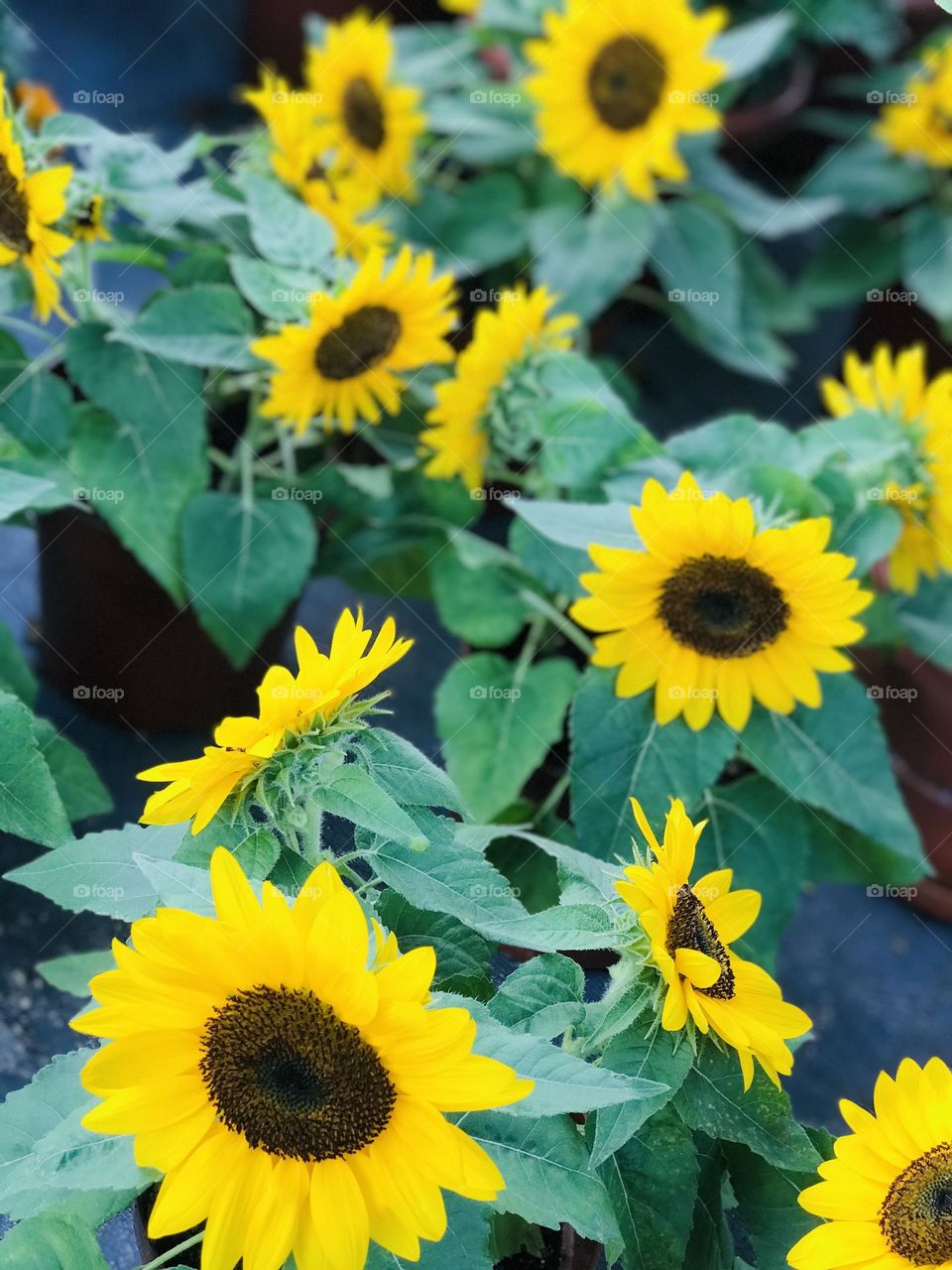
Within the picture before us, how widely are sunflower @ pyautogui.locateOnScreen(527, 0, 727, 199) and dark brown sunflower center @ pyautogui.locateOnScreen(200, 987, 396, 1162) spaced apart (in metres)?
1.05

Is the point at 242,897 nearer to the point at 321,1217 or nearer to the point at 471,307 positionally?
the point at 321,1217

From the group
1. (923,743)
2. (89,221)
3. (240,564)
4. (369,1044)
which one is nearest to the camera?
(369,1044)

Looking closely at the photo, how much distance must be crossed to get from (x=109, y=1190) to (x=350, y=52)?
3.48ft

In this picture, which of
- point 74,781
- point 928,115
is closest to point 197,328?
point 74,781

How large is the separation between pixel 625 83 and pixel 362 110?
0.24m

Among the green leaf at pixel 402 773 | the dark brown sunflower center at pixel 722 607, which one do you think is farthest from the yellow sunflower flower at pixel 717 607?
the green leaf at pixel 402 773

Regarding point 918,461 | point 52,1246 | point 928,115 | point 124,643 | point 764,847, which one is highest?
point 928,115

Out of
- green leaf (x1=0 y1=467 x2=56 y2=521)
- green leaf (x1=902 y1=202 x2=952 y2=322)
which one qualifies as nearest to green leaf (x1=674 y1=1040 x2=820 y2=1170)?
green leaf (x1=0 y1=467 x2=56 y2=521)

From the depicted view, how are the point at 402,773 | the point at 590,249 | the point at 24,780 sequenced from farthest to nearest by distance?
1. the point at 590,249
2. the point at 24,780
3. the point at 402,773

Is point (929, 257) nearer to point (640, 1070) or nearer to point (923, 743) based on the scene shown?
point (923, 743)

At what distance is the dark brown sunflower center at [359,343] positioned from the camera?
1015mm

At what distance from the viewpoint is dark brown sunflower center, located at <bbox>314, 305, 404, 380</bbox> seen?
1015 millimetres

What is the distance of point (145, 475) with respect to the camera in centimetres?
107

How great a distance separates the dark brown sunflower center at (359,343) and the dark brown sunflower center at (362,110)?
1.42 ft
